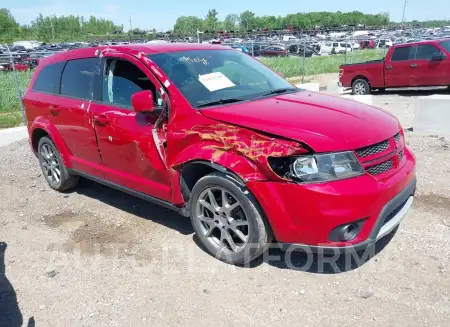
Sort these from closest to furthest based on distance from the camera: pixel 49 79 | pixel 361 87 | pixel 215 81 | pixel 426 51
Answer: pixel 215 81 < pixel 49 79 < pixel 426 51 < pixel 361 87

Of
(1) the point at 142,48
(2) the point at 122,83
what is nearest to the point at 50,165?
(2) the point at 122,83

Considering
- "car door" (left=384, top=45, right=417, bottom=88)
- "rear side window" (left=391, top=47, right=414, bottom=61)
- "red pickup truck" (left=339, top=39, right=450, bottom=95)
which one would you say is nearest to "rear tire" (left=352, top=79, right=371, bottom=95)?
"red pickup truck" (left=339, top=39, right=450, bottom=95)

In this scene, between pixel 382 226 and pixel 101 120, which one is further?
pixel 101 120

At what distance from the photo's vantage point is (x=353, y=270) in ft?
11.0

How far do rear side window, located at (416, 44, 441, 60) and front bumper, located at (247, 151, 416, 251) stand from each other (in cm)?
1089

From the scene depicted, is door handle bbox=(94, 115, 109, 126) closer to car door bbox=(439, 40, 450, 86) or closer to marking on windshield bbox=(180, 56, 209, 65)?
marking on windshield bbox=(180, 56, 209, 65)

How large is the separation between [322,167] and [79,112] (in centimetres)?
279

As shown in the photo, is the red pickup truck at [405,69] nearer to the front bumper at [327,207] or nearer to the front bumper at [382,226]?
the front bumper at [382,226]

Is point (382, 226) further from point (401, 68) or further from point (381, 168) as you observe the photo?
point (401, 68)

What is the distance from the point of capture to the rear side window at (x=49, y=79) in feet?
16.4

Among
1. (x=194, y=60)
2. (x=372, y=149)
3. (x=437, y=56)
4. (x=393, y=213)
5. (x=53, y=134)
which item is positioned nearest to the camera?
(x=372, y=149)

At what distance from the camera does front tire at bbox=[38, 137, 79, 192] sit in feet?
17.0

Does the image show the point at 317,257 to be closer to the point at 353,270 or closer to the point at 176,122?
the point at 353,270

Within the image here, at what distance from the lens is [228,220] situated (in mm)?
3395
